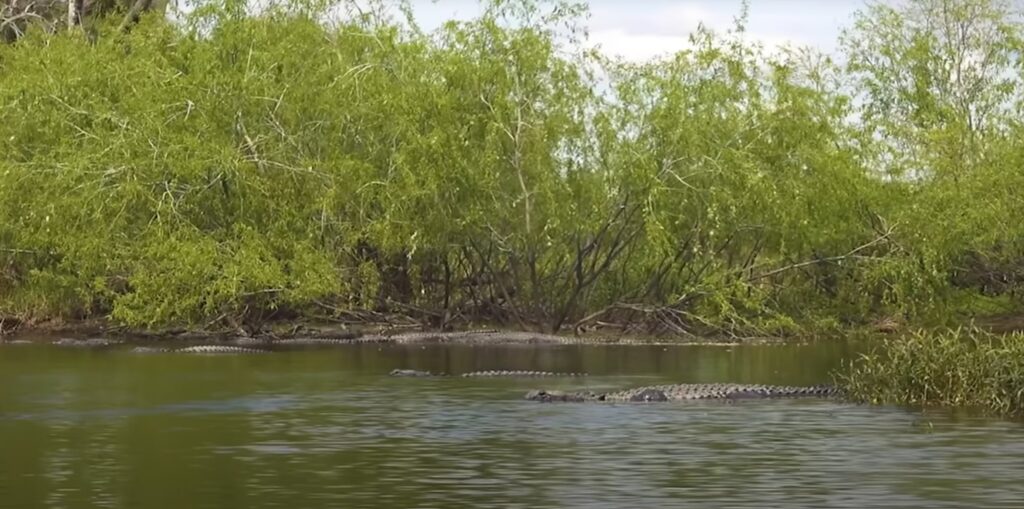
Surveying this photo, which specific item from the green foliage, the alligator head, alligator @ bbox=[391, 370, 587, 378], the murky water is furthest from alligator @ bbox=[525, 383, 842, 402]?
the alligator head

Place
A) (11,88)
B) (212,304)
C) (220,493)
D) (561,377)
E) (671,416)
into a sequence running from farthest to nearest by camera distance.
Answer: (11,88), (212,304), (561,377), (671,416), (220,493)

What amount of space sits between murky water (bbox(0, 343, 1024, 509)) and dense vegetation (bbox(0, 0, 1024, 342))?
36.1ft

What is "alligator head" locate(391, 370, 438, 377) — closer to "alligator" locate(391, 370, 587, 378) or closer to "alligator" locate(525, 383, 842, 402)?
"alligator" locate(391, 370, 587, 378)

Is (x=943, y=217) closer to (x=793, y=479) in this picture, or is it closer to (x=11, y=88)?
(x=11, y=88)

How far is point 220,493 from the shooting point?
17.7m

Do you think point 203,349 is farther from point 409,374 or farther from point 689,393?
point 689,393

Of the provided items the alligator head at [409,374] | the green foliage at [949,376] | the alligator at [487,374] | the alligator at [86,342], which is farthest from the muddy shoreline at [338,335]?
the green foliage at [949,376]

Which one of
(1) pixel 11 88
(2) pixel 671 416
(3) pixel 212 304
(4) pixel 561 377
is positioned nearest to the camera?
(2) pixel 671 416

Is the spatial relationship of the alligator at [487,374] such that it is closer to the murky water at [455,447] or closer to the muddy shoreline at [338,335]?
the murky water at [455,447]

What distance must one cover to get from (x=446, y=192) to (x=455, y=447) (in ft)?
77.8

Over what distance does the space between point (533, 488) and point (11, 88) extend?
107 ft

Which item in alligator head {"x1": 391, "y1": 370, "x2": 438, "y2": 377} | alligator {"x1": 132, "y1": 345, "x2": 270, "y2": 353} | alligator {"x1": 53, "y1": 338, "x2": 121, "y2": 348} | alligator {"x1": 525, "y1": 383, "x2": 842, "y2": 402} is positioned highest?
alligator {"x1": 53, "y1": 338, "x2": 121, "y2": 348}

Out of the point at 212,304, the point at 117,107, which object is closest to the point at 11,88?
the point at 117,107

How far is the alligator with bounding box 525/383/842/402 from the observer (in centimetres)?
2781
